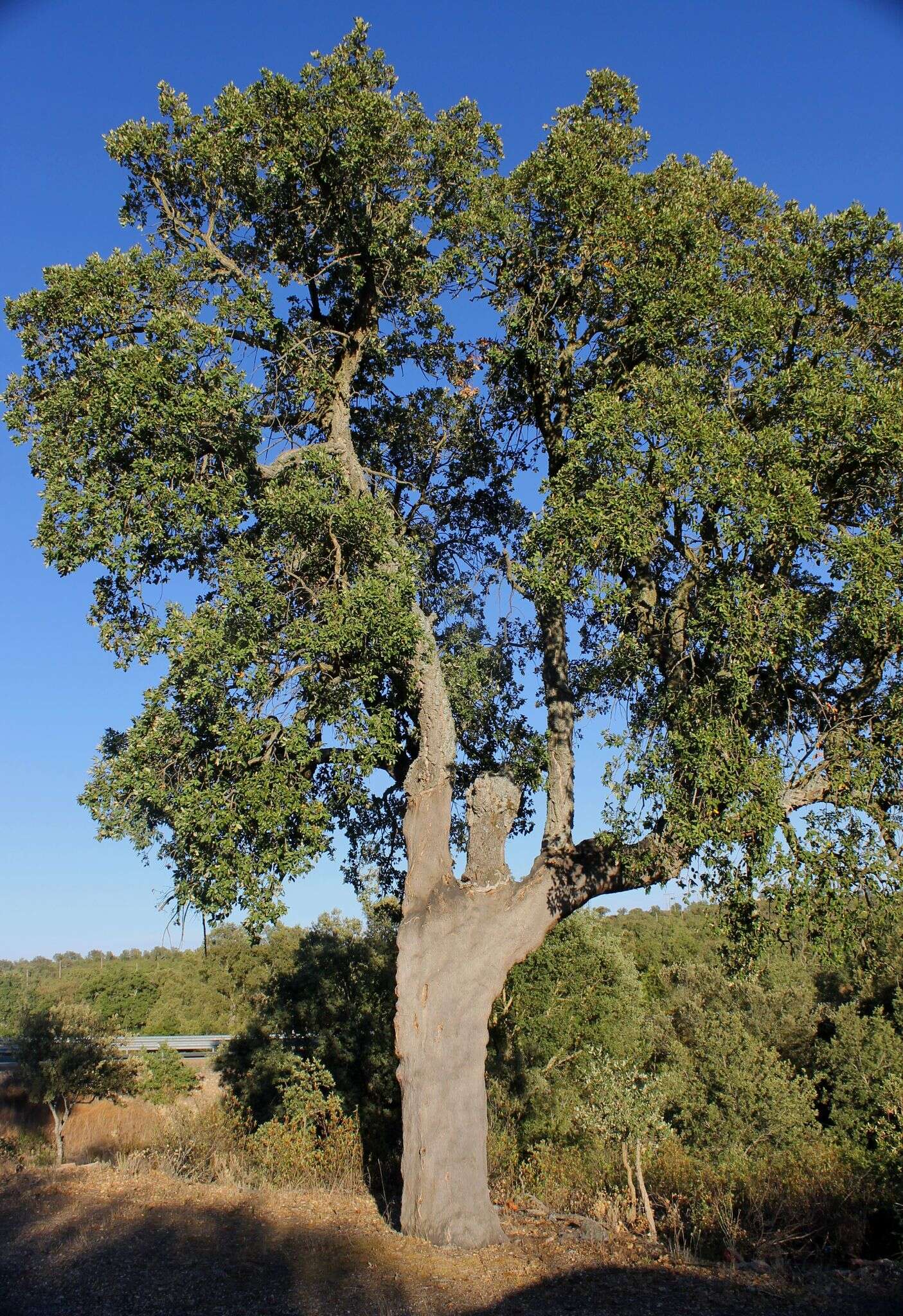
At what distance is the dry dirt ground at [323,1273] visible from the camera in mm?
6645

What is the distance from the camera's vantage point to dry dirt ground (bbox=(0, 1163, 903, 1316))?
21.8 feet

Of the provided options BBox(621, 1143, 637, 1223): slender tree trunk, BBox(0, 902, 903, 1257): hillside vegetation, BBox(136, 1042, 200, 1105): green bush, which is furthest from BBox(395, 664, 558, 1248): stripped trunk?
BBox(136, 1042, 200, 1105): green bush

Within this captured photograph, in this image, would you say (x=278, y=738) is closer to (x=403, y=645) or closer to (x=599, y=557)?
(x=403, y=645)

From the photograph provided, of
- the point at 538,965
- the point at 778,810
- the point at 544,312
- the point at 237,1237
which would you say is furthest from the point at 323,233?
the point at 538,965

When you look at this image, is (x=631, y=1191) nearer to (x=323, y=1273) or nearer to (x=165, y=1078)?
(x=323, y=1273)

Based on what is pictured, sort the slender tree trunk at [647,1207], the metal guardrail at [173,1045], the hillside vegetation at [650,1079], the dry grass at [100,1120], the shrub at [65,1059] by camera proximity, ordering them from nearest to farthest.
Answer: the slender tree trunk at [647,1207], the hillside vegetation at [650,1079], the dry grass at [100,1120], the shrub at [65,1059], the metal guardrail at [173,1045]

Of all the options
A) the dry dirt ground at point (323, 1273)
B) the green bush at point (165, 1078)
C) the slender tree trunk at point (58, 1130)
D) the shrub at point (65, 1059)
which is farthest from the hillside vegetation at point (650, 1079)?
the green bush at point (165, 1078)

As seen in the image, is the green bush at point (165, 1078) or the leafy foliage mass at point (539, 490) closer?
the leafy foliage mass at point (539, 490)

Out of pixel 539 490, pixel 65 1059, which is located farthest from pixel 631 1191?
pixel 65 1059

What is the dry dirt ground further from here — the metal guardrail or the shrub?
the metal guardrail

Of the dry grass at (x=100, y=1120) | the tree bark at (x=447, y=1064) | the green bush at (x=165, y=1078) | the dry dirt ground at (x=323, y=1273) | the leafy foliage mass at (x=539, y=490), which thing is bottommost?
the dry grass at (x=100, y=1120)

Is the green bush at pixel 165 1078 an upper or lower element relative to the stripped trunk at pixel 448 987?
lower

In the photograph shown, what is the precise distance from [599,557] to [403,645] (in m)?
2.21

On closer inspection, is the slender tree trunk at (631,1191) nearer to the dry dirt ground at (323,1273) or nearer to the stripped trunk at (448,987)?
the dry dirt ground at (323,1273)
